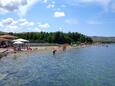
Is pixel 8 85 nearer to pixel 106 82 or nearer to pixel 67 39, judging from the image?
pixel 106 82

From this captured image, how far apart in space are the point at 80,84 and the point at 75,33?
138484 mm

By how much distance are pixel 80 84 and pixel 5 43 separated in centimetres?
5947

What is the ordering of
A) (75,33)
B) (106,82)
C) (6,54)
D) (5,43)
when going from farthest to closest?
1. (75,33)
2. (5,43)
3. (6,54)
4. (106,82)

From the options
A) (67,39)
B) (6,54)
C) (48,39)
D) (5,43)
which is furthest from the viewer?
(67,39)

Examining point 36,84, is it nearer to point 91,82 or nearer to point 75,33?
point 91,82

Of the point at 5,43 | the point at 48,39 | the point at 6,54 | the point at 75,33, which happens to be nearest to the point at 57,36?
the point at 48,39

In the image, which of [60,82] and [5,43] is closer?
[60,82]

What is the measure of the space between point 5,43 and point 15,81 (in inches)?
2219

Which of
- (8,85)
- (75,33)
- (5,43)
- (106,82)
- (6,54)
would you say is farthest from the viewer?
(75,33)

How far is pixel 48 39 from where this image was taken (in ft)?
436

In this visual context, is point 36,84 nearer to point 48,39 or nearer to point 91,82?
point 91,82

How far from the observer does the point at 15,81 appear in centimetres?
2894

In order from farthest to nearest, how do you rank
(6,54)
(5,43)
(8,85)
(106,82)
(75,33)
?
1. (75,33)
2. (5,43)
3. (6,54)
4. (106,82)
5. (8,85)

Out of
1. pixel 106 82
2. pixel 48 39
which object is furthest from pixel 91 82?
pixel 48 39
